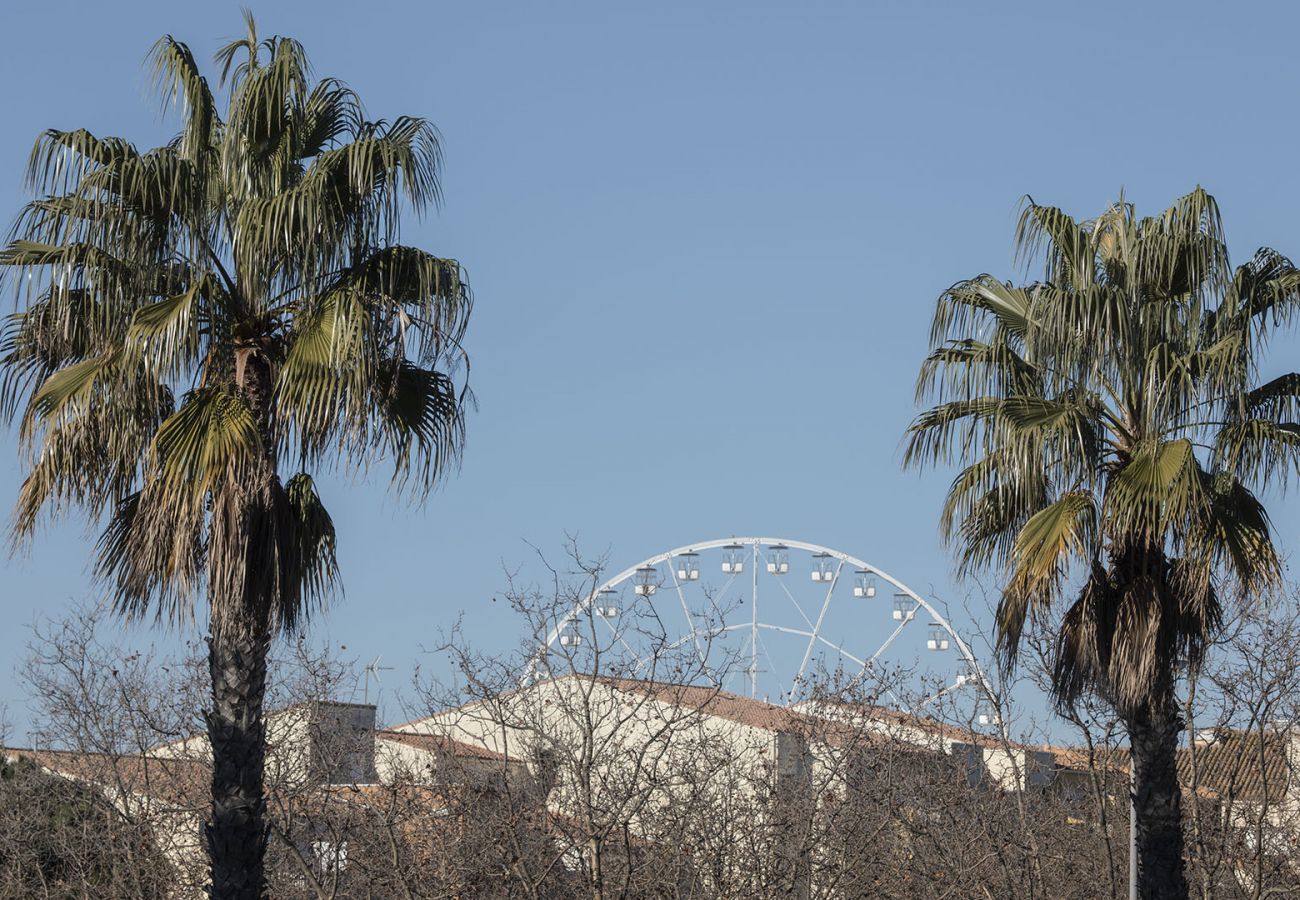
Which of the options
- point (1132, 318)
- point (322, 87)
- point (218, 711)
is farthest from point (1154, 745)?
point (322, 87)

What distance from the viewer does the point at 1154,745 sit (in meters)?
13.0

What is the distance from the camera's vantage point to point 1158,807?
13.0 meters

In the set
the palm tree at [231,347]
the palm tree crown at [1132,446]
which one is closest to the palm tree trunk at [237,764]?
the palm tree at [231,347]

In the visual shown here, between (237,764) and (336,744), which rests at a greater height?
(336,744)

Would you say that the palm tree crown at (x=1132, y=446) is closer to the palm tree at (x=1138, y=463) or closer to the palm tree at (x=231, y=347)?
the palm tree at (x=1138, y=463)

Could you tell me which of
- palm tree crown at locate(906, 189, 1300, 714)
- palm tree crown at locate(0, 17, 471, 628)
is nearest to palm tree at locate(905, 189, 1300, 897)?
palm tree crown at locate(906, 189, 1300, 714)

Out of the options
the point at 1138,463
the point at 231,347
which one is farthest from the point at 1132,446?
the point at 231,347

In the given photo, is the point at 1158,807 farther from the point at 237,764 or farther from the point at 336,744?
the point at 336,744

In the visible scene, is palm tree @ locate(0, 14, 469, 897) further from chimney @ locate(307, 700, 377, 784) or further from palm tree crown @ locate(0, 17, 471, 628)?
chimney @ locate(307, 700, 377, 784)

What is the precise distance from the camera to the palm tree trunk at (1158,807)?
12867 mm

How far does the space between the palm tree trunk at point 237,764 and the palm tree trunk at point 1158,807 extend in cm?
709

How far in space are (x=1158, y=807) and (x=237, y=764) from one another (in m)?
7.37

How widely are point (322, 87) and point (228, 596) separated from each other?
4.27 meters

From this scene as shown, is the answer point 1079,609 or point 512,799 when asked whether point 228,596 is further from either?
point 1079,609
